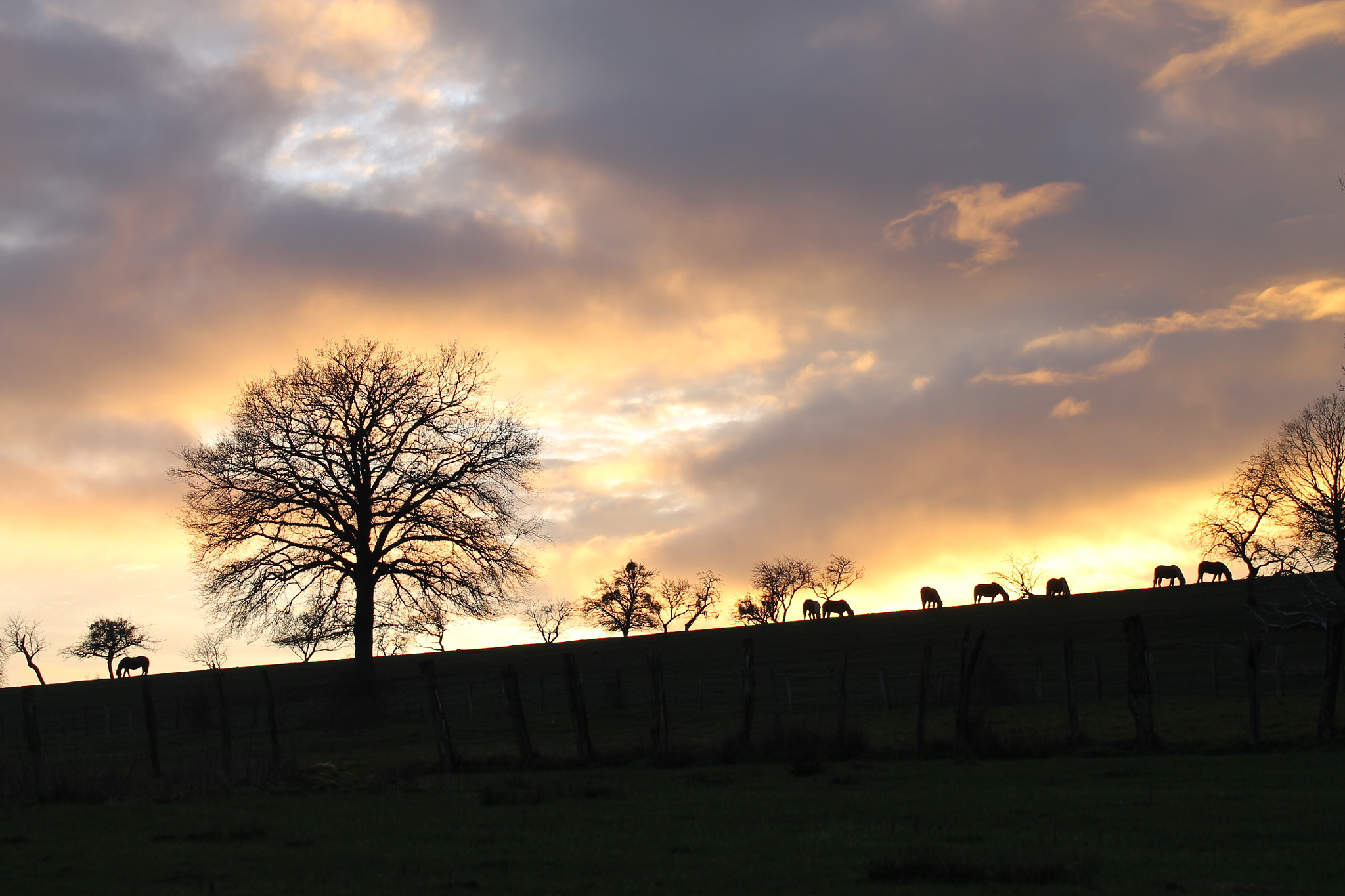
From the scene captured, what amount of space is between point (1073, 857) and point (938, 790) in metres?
6.32

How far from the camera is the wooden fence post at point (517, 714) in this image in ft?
76.1

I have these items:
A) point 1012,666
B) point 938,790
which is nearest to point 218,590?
point 938,790

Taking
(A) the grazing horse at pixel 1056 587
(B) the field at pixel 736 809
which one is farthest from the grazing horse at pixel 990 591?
(B) the field at pixel 736 809

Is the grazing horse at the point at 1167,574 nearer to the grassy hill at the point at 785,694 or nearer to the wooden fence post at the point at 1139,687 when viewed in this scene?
the grassy hill at the point at 785,694

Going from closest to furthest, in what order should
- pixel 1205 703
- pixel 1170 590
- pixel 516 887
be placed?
pixel 516 887, pixel 1205 703, pixel 1170 590

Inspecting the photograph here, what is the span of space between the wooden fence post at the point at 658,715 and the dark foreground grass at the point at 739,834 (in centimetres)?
234

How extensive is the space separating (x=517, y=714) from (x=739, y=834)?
11.5 meters

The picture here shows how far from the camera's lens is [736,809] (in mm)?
15297

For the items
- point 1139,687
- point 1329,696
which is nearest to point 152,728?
point 1139,687

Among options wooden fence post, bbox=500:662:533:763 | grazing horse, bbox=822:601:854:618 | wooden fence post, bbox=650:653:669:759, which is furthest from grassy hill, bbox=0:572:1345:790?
grazing horse, bbox=822:601:854:618

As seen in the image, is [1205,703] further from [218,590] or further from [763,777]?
[218,590]

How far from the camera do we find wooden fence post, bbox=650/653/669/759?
22484 millimetres

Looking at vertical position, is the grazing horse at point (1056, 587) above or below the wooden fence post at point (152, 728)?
below

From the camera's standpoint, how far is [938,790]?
16703mm
